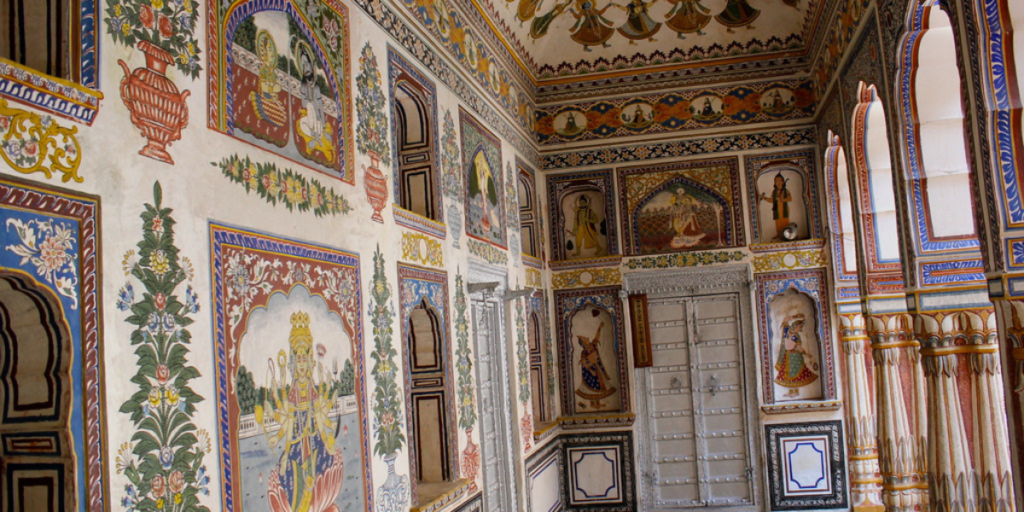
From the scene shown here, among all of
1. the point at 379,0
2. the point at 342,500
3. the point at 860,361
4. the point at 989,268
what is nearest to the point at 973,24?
the point at 989,268

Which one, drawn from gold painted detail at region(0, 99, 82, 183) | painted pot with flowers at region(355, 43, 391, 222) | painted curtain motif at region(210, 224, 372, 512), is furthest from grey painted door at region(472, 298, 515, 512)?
gold painted detail at region(0, 99, 82, 183)

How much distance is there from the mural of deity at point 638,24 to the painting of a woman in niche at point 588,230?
204 cm

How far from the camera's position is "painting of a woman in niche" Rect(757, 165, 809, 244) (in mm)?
9883

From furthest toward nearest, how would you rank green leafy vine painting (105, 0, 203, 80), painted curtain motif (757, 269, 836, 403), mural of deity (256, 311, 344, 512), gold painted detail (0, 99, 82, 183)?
painted curtain motif (757, 269, 836, 403), mural of deity (256, 311, 344, 512), green leafy vine painting (105, 0, 203, 80), gold painted detail (0, 99, 82, 183)

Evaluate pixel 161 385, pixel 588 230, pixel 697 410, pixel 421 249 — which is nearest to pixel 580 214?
pixel 588 230

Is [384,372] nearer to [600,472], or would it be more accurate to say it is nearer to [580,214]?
[600,472]

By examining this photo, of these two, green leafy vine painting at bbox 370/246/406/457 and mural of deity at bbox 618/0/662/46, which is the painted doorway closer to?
green leafy vine painting at bbox 370/246/406/457

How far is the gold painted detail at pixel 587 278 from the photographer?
997 cm

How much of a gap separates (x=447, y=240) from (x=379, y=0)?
183 centimetres

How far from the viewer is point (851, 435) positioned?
8727 mm

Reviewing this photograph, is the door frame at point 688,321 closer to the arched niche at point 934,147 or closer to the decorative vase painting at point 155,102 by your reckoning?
the arched niche at point 934,147

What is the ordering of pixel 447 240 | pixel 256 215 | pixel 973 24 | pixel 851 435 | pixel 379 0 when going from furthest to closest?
pixel 851 435 → pixel 447 240 → pixel 379 0 → pixel 973 24 → pixel 256 215

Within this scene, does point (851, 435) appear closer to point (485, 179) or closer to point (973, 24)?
point (485, 179)

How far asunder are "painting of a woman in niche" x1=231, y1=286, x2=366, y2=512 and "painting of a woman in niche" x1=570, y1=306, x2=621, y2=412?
614 centimetres
